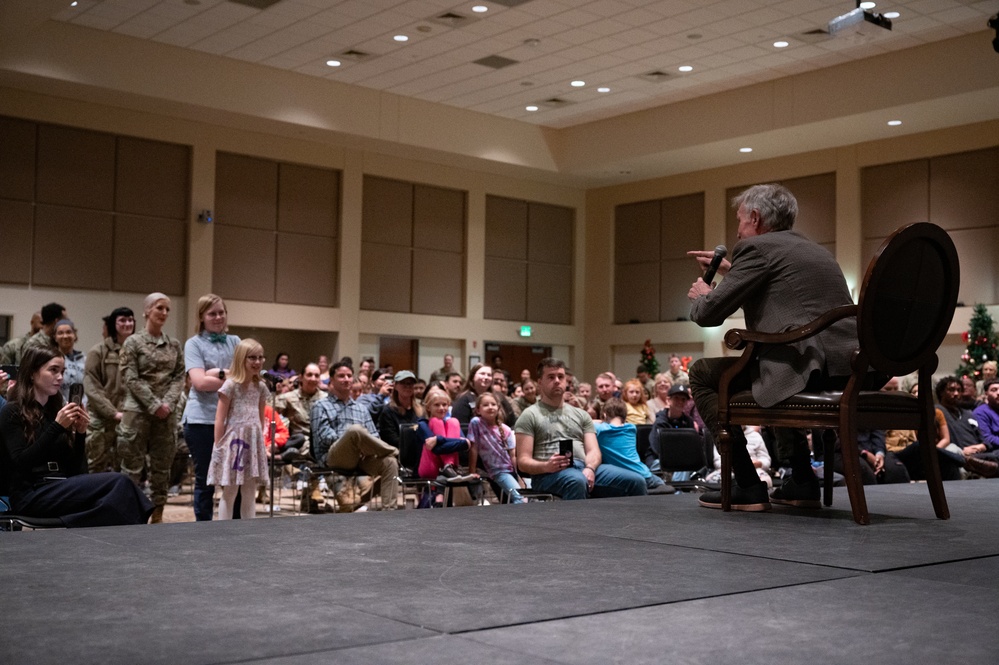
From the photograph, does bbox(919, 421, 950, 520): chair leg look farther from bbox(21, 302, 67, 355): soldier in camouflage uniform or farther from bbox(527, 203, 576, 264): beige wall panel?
bbox(527, 203, 576, 264): beige wall panel

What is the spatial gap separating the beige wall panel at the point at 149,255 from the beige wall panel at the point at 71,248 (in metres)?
0.18

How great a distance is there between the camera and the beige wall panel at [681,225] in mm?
18312

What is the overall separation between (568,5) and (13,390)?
9362mm

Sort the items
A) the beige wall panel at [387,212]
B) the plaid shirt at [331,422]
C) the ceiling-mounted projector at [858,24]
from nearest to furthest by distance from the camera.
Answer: the plaid shirt at [331,422]
the ceiling-mounted projector at [858,24]
the beige wall panel at [387,212]

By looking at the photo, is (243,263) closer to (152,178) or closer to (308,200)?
(308,200)

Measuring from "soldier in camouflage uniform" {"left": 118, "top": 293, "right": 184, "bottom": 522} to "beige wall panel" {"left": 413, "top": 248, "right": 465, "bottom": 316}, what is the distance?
38.3 ft

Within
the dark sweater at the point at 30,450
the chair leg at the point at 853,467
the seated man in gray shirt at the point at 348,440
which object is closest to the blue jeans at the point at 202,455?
the dark sweater at the point at 30,450

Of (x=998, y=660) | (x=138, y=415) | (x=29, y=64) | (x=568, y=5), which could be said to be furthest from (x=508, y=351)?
(x=998, y=660)

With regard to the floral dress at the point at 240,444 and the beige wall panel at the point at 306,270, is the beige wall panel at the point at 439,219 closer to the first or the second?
the beige wall panel at the point at 306,270

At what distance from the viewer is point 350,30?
13406mm

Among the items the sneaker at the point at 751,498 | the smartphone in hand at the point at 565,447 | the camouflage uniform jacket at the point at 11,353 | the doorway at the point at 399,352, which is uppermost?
the doorway at the point at 399,352

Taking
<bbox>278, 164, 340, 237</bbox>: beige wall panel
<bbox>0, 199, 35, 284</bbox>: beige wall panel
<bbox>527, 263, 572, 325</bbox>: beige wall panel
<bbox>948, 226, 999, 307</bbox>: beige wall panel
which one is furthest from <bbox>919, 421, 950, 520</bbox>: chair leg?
<bbox>527, 263, 572, 325</bbox>: beige wall panel

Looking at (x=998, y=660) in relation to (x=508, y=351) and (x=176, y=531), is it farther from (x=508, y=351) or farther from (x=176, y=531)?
(x=508, y=351)

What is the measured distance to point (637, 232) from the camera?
759 inches
